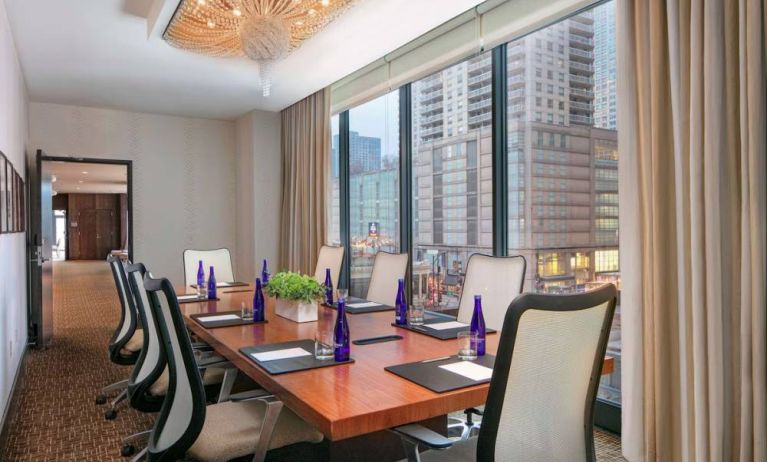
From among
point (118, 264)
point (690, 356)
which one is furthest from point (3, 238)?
point (690, 356)

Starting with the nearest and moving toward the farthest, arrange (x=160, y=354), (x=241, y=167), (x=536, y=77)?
1. (x=160, y=354)
2. (x=536, y=77)
3. (x=241, y=167)

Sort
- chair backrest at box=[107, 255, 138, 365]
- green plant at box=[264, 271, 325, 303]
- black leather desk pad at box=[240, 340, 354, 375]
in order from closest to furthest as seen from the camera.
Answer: black leather desk pad at box=[240, 340, 354, 375]
green plant at box=[264, 271, 325, 303]
chair backrest at box=[107, 255, 138, 365]

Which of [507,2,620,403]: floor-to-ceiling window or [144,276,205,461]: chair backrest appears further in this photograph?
[507,2,620,403]: floor-to-ceiling window

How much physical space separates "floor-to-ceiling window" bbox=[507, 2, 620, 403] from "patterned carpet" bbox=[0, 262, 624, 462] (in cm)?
102

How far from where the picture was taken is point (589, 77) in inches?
126

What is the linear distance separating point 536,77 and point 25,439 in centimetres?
374

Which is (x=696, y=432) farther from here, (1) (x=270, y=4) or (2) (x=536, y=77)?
(1) (x=270, y=4)

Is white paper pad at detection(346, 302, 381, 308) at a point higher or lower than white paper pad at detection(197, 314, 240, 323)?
lower

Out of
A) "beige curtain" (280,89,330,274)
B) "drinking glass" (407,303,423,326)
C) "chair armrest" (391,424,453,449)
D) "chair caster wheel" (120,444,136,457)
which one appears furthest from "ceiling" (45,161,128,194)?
"chair armrest" (391,424,453,449)

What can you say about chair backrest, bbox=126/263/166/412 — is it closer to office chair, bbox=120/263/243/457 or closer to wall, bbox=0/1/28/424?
office chair, bbox=120/263/243/457

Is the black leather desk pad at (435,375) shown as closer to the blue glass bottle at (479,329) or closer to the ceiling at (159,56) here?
the blue glass bottle at (479,329)

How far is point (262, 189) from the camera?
6.45 meters

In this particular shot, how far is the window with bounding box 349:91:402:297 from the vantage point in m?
4.96

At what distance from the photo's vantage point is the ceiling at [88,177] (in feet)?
37.5
